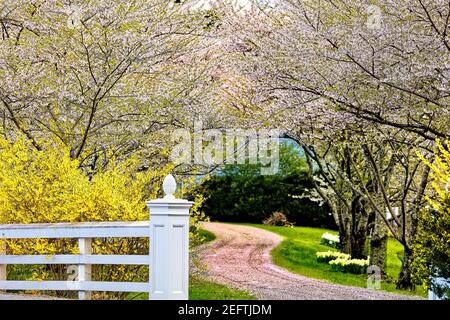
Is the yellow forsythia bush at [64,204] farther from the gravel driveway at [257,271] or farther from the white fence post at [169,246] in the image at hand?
the gravel driveway at [257,271]

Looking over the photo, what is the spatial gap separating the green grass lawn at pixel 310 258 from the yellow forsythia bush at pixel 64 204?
510 centimetres

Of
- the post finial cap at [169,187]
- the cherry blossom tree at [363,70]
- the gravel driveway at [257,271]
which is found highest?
the cherry blossom tree at [363,70]

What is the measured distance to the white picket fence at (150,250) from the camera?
280 inches

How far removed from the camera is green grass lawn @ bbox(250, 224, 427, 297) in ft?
46.2

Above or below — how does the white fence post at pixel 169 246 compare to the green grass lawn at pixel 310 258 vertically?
above

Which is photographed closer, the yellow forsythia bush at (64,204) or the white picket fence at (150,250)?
the white picket fence at (150,250)

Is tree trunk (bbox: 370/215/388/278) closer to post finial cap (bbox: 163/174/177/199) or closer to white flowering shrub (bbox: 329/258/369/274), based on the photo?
white flowering shrub (bbox: 329/258/369/274)

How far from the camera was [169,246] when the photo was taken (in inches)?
281

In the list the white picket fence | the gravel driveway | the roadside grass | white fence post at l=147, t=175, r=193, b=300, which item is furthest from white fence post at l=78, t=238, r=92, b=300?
the gravel driveway

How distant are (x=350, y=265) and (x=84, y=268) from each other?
8319 mm

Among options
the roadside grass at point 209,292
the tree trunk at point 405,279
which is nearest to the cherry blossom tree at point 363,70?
the tree trunk at point 405,279

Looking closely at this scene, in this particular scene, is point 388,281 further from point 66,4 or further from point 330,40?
point 66,4

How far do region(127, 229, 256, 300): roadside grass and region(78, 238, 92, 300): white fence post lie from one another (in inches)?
62.7

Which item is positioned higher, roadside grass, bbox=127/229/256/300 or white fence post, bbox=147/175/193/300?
white fence post, bbox=147/175/193/300
